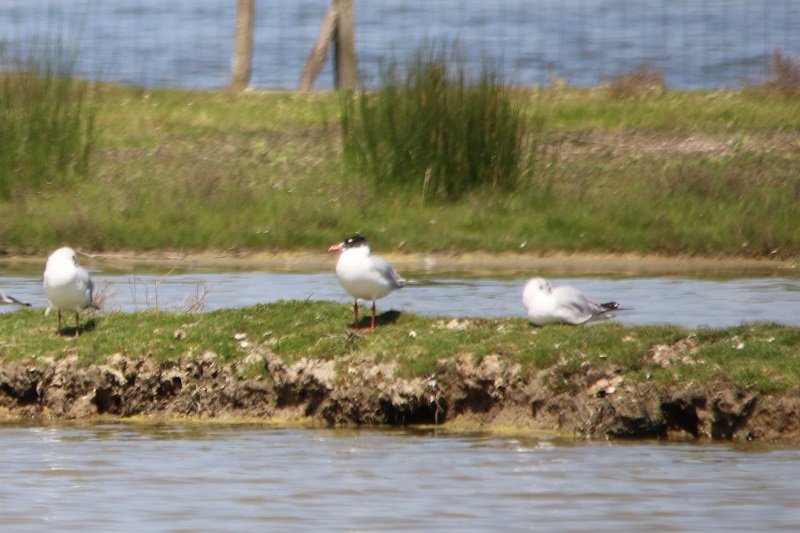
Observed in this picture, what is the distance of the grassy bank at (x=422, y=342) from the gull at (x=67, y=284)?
9.6 inches

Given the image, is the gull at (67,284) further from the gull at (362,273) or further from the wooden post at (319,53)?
the wooden post at (319,53)

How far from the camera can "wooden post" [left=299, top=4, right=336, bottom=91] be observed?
2756cm

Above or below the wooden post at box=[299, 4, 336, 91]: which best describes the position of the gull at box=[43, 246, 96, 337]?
below

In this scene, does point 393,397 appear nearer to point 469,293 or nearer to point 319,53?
point 469,293

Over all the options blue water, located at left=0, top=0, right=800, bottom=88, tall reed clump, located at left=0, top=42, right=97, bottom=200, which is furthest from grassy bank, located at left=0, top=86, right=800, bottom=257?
blue water, located at left=0, top=0, right=800, bottom=88

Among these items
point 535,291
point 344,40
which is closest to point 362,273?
point 535,291

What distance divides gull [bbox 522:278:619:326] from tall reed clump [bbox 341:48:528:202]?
7.87m

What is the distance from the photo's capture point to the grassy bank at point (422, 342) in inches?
407

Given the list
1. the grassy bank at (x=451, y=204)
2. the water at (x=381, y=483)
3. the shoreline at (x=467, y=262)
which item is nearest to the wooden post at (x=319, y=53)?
the grassy bank at (x=451, y=204)

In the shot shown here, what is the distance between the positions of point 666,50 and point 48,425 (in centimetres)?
2704

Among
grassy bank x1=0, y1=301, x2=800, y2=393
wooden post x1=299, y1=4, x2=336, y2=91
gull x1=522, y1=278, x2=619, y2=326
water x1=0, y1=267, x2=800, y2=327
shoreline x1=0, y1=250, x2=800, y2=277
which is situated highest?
wooden post x1=299, y1=4, x2=336, y2=91

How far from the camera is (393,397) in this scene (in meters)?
10.9

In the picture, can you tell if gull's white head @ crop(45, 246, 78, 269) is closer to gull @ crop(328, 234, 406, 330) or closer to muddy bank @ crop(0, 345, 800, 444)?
muddy bank @ crop(0, 345, 800, 444)

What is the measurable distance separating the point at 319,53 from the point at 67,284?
1674cm
